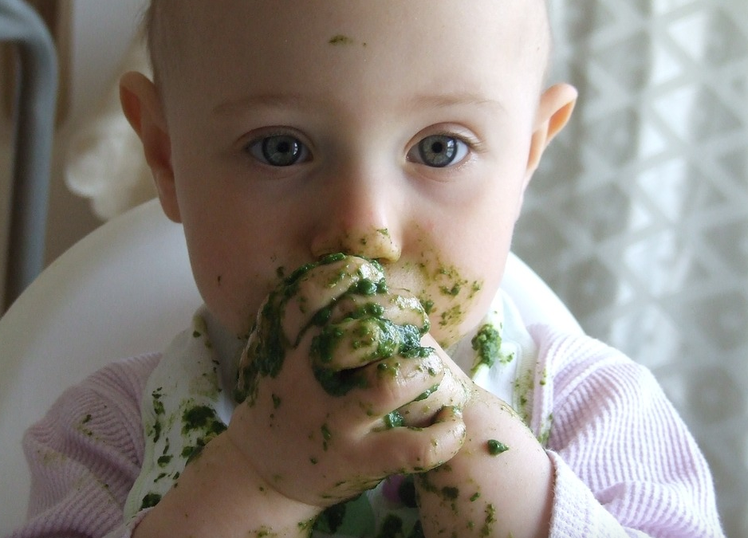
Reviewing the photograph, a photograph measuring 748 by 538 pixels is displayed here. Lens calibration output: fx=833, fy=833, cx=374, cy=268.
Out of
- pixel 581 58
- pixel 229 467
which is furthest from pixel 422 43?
pixel 581 58

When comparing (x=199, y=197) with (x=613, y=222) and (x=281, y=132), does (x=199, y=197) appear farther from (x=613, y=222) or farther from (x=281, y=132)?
(x=613, y=222)

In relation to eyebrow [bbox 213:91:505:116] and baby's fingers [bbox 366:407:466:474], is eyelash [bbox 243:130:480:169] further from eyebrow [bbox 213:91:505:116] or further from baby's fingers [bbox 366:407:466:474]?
baby's fingers [bbox 366:407:466:474]

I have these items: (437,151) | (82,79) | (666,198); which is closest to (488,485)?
(437,151)

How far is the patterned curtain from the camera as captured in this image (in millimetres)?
1173

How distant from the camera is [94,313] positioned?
3.06 ft

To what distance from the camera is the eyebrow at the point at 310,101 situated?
579 millimetres

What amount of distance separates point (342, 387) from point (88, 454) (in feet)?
1.34

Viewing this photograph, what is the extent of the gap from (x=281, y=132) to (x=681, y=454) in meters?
0.47

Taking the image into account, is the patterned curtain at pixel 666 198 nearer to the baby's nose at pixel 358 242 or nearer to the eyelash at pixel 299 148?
the eyelash at pixel 299 148

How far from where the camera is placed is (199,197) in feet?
2.15

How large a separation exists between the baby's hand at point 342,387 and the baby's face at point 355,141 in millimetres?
78

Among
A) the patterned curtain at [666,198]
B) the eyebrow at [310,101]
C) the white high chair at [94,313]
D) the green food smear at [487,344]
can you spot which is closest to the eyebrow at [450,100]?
the eyebrow at [310,101]

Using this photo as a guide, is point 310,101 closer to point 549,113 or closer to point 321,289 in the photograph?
point 321,289

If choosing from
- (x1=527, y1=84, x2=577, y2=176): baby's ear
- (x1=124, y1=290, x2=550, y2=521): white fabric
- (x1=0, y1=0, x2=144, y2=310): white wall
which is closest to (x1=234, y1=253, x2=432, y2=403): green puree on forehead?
(x1=124, y1=290, x2=550, y2=521): white fabric
